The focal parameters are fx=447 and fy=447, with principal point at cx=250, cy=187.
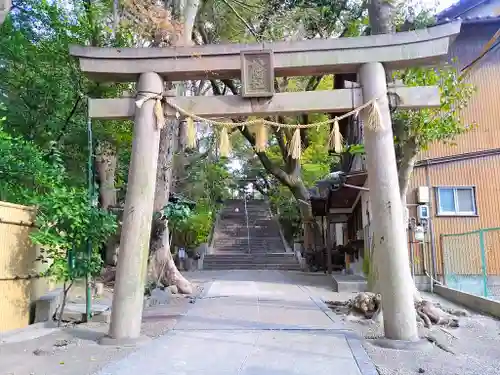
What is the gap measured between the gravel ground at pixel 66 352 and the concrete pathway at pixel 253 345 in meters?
0.30

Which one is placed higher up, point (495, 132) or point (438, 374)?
point (495, 132)

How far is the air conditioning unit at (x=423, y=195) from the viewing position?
1364 cm

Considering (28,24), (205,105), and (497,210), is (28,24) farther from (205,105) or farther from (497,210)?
(497,210)

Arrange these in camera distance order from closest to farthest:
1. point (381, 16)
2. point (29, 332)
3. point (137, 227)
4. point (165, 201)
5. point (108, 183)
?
point (137, 227)
point (29, 332)
point (381, 16)
point (165, 201)
point (108, 183)

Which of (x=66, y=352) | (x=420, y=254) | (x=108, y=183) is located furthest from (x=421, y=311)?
(x=108, y=183)

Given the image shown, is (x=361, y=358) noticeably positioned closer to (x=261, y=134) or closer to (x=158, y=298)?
(x=261, y=134)

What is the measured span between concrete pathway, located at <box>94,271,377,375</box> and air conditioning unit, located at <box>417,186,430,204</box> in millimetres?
5310

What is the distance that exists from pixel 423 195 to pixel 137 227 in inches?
385

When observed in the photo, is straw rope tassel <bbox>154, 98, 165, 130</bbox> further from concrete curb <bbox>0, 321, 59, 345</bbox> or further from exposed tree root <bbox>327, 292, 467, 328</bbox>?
exposed tree root <bbox>327, 292, 467, 328</bbox>

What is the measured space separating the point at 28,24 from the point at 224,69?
941 centimetres

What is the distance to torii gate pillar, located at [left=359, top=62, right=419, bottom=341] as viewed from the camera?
652cm

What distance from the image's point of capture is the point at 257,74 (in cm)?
730

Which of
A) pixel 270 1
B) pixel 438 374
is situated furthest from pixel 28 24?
pixel 438 374

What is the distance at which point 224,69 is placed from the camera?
739cm
